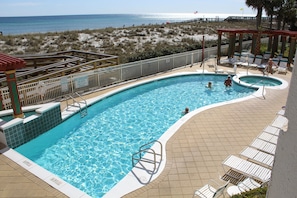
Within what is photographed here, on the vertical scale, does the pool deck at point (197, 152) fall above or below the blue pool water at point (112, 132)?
above

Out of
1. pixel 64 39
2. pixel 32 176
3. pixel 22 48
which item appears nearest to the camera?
pixel 32 176

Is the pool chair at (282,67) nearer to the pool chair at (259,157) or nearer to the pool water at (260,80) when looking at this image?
the pool water at (260,80)

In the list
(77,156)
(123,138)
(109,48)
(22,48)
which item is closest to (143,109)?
(123,138)

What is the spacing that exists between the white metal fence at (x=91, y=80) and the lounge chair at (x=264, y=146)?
30.5 feet

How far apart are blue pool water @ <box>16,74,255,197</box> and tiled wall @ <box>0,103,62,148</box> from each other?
234 millimetres

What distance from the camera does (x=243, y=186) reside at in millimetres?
6188

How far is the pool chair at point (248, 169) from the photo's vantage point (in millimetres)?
6430

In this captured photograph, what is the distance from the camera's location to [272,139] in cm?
801

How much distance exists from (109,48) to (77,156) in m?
21.7

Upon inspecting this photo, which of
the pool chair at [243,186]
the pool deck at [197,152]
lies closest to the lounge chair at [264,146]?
the pool deck at [197,152]

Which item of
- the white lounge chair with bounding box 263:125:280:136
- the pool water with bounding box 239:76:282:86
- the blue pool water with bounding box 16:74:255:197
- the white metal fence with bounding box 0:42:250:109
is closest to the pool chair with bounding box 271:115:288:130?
the white lounge chair with bounding box 263:125:280:136

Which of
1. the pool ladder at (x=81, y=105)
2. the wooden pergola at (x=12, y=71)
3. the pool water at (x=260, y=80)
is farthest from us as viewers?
the pool water at (x=260, y=80)

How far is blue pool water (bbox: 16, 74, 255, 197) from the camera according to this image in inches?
315

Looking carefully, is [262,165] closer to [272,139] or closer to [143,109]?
[272,139]
